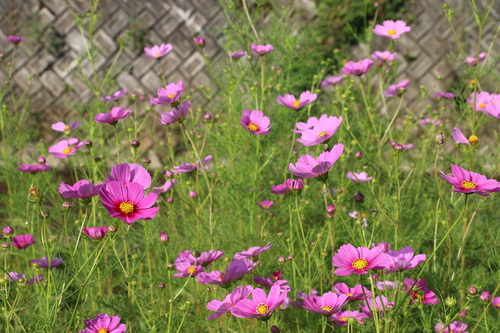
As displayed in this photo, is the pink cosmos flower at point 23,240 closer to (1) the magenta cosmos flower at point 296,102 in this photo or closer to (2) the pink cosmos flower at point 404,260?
A: (1) the magenta cosmos flower at point 296,102

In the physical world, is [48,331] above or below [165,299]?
above

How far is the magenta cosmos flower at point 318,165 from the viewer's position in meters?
0.98

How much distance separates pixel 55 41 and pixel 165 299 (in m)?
2.71

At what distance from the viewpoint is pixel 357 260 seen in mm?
934

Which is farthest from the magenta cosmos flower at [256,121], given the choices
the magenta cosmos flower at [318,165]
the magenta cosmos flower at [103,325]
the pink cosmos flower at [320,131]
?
the magenta cosmos flower at [103,325]

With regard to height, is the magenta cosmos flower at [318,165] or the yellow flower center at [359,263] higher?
the magenta cosmos flower at [318,165]

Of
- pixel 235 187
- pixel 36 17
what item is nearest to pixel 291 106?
pixel 235 187

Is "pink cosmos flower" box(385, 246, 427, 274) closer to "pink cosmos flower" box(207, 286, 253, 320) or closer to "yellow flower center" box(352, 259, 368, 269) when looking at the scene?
"yellow flower center" box(352, 259, 368, 269)

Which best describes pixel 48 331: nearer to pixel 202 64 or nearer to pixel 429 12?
pixel 202 64

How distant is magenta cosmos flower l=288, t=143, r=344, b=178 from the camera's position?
98 cm

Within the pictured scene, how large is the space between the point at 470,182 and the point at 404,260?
0.67 feet

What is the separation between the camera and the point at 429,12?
3639mm

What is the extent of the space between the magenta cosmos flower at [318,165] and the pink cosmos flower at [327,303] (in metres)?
0.25

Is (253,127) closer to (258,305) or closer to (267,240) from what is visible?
(267,240)
